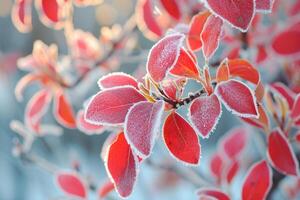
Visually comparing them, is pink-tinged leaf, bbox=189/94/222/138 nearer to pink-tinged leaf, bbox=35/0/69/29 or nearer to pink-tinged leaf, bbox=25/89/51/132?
pink-tinged leaf, bbox=35/0/69/29

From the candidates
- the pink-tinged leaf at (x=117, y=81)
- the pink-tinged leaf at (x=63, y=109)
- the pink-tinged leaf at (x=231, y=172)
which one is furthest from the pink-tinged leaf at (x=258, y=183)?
the pink-tinged leaf at (x=63, y=109)

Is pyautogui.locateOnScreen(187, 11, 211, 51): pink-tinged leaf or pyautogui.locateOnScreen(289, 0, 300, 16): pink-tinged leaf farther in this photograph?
pyautogui.locateOnScreen(289, 0, 300, 16): pink-tinged leaf

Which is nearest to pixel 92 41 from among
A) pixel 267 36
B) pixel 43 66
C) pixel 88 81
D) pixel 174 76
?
pixel 88 81

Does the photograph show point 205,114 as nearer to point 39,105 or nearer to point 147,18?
point 147,18

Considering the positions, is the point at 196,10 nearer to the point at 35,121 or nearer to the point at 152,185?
the point at 35,121

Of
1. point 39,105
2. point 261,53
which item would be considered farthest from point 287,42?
point 39,105

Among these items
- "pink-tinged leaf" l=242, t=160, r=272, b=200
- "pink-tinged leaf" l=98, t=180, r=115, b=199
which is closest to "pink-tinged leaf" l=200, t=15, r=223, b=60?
"pink-tinged leaf" l=242, t=160, r=272, b=200
